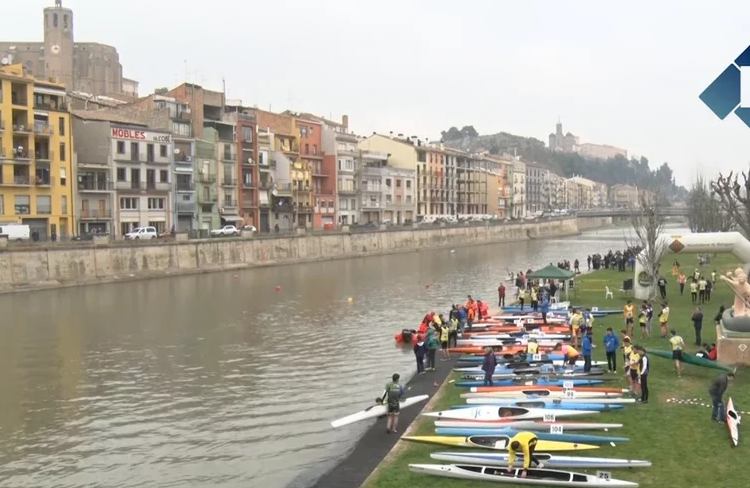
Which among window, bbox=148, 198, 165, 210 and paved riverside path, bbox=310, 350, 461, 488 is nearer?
paved riverside path, bbox=310, 350, 461, 488

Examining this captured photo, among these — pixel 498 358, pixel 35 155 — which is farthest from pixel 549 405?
pixel 35 155

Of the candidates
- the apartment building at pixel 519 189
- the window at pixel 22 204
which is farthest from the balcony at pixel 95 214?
the apartment building at pixel 519 189

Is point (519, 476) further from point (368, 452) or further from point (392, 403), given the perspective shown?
point (392, 403)

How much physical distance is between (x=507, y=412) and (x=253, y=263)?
56.1 meters

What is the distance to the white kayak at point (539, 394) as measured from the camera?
20188mm

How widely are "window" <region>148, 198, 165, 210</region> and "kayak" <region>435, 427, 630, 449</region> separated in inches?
2406

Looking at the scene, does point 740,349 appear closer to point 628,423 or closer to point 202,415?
point 628,423

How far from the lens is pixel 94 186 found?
68312 mm

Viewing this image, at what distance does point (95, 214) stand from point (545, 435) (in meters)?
59.2

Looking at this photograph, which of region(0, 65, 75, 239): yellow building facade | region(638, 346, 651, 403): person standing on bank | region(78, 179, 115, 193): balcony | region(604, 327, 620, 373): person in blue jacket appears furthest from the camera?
region(78, 179, 115, 193): balcony

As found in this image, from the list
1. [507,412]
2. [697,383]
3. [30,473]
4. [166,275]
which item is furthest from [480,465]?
[166,275]

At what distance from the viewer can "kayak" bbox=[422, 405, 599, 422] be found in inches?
730

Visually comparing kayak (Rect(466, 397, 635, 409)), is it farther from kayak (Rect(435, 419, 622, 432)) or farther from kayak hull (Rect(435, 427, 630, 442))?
kayak hull (Rect(435, 427, 630, 442))

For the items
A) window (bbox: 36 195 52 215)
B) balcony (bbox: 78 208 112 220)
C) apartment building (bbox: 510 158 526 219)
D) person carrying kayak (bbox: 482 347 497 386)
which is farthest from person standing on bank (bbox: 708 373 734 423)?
apartment building (bbox: 510 158 526 219)
